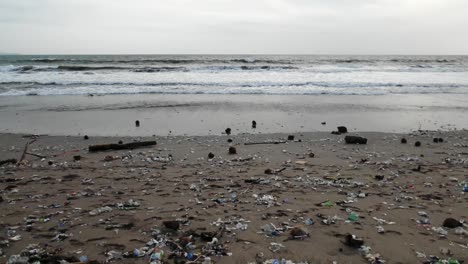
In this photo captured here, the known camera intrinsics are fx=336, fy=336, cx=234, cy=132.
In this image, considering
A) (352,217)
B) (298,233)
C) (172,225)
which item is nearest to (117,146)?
(172,225)

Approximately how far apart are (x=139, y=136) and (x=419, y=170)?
6402 mm

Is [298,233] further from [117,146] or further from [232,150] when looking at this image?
[117,146]

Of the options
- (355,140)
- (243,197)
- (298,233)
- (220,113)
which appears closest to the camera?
(298,233)

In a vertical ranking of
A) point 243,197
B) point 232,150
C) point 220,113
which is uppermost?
point 220,113

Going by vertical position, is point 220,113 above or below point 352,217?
above

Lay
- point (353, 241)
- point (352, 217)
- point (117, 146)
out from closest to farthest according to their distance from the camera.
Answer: point (353, 241) < point (352, 217) < point (117, 146)

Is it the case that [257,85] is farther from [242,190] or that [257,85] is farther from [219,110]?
[242,190]

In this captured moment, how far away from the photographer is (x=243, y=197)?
459 centimetres

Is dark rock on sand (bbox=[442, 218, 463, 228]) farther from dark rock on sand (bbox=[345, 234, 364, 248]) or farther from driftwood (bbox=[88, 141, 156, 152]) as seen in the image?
driftwood (bbox=[88, 141, 156, 152])

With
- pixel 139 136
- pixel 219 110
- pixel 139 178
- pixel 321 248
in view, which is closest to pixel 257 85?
pixel 219 110

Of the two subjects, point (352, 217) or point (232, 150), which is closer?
point (352, 217)

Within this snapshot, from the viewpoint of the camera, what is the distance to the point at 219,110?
12508 millimetres

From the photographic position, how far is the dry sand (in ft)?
10.8

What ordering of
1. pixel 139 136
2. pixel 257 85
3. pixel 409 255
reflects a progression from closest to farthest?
pixel 409 255 → pixel 139 136 → pixel 257 85
